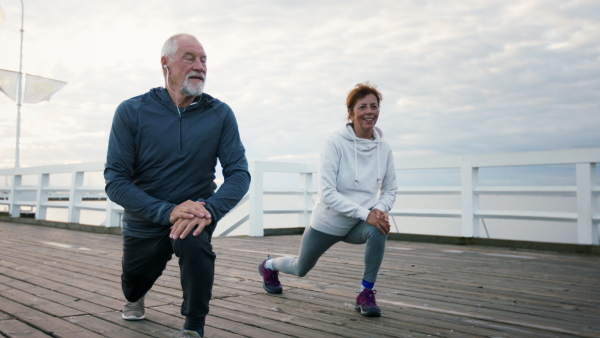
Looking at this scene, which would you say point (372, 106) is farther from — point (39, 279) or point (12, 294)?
point (39, 279)

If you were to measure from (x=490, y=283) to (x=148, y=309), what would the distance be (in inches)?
101

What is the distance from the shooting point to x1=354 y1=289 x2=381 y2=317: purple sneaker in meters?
3.10

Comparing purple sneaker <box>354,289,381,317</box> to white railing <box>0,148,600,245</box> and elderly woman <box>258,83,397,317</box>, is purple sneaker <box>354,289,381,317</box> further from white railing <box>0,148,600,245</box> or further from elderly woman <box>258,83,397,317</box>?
white railing <box>0,148,600,245</box>

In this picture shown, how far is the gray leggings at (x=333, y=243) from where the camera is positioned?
325 cm

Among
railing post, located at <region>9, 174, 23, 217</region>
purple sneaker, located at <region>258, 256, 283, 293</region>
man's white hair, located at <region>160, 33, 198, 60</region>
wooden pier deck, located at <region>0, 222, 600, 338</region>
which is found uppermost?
man's white hair, located at <region>160, 33, 198, 60</region>

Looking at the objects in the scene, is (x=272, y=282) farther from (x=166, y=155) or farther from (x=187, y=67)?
(x=187, y=67)

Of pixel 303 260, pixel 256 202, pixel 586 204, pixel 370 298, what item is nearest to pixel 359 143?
pixel 303 260

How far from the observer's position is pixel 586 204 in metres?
6.64

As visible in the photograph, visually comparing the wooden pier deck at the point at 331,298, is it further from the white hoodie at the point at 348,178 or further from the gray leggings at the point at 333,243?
the white hoodie at the point at 348,178

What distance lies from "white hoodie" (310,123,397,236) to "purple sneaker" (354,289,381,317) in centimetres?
41

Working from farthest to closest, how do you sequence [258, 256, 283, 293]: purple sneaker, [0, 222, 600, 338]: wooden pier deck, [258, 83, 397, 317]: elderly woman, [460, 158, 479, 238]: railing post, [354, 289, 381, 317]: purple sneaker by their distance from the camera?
[460, 158, 479, 238]: railing post, [258, 256, 283, 293]: purple sneaker, [258, 83, 397, 317]: elderly woman, [354, 289, 381, 317]: purple sneaker, [0, 222, 600, 338]: wooden pier deck

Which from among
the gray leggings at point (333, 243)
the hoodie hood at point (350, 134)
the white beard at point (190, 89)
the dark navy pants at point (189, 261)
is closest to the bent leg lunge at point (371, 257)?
the gray leggings at point (333, 243)

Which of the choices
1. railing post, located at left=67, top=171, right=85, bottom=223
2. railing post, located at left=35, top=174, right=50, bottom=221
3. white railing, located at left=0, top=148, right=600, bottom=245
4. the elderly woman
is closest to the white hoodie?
the elderly woman

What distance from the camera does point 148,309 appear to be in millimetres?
3299
